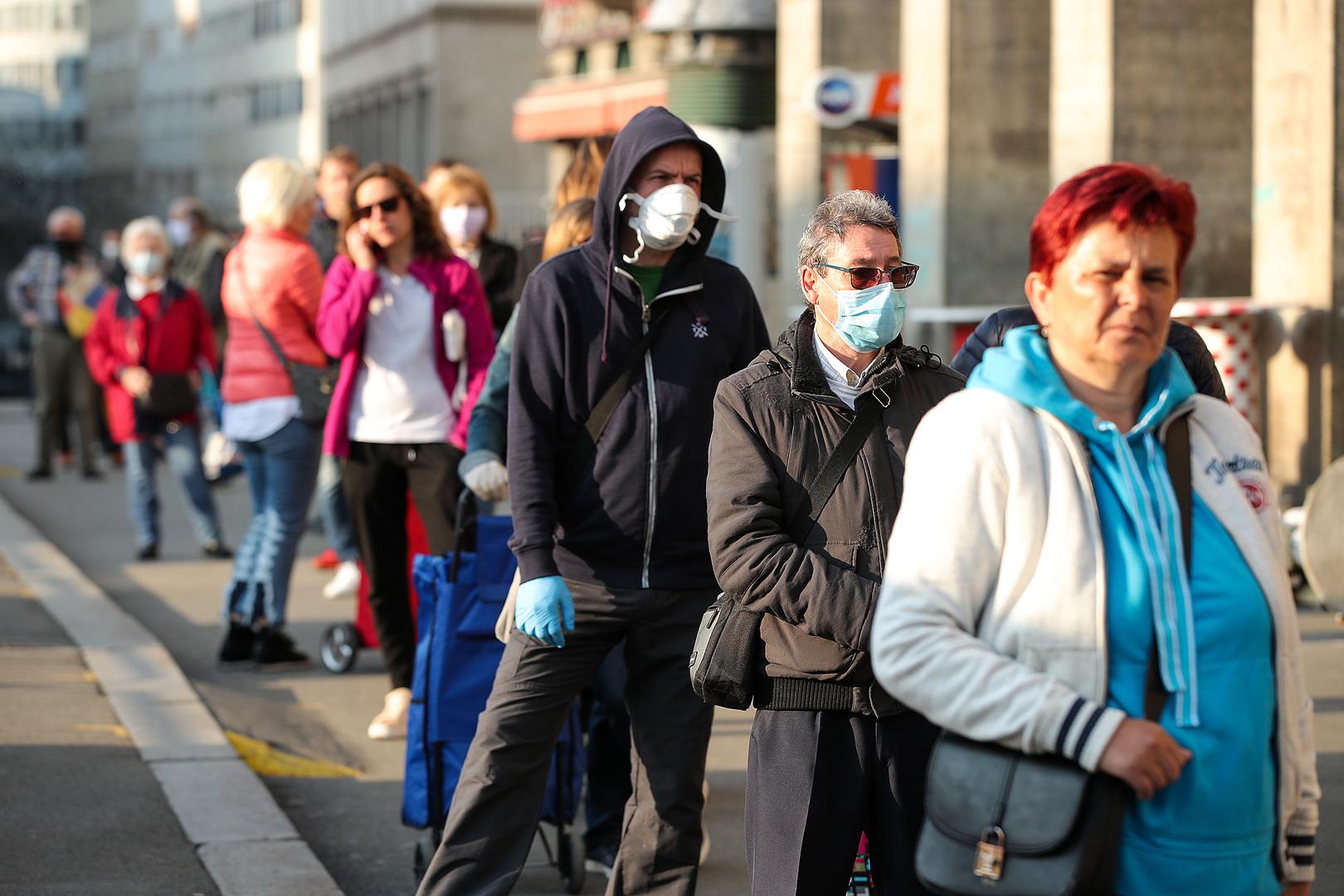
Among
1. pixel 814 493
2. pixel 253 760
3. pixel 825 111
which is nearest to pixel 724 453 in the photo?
pixel 814 493

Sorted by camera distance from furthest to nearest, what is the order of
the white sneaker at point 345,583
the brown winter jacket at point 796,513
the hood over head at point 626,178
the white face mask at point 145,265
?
1. the white face mask at point 145,265
2. the white sneaker at point 345,583
3. the hood over head at point 626,178
4. the brown winter jacket at point 796,513

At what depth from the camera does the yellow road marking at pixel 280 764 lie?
7.12 meters

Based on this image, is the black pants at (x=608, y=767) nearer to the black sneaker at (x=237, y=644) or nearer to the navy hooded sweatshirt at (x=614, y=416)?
the navy hooded sweatshirt at (x=614, y=416)

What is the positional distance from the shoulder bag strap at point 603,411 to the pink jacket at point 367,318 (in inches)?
94.1

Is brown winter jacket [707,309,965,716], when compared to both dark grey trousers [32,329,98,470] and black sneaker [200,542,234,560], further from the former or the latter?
dark grey trousers [32,329,98,470]

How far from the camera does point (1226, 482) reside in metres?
3.02

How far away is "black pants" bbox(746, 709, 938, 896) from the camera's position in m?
3.81

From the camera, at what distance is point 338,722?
7934mm

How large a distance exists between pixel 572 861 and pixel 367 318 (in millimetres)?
2461

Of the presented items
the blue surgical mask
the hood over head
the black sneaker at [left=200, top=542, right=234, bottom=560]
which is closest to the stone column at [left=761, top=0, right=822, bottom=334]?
the black sneaker at [left=200, top=542, right=234, bottom=560]

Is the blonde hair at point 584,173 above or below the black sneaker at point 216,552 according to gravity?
above

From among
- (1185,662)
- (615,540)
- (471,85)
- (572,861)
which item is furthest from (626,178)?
(471,85)

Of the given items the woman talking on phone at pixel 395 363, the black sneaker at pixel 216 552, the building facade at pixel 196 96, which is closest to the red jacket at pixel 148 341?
the black sneaker at pixel 216 552

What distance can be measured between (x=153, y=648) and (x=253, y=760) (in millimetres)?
1740
